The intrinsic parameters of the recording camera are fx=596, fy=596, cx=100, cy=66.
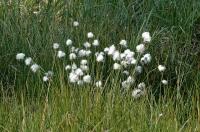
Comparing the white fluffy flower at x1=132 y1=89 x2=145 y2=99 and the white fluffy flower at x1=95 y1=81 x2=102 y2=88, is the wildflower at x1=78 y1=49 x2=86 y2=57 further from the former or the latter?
the white fluffy flower at x1=132 y1=89 x2=145 y2=99

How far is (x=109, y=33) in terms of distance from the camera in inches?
178

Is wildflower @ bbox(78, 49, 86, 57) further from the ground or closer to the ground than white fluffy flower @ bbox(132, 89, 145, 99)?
further from the ground

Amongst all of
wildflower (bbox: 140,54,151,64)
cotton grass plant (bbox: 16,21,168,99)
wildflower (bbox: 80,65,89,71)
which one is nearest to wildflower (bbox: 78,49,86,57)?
cotton grass plant (bbox: 16,21,168,99)

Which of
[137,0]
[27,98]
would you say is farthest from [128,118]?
[137,0]

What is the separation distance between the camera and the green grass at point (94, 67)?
11.0ft

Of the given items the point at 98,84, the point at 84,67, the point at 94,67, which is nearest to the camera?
the point at 98,84

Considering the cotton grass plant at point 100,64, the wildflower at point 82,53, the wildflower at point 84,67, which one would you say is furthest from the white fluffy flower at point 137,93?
the wildflower at point 82,53

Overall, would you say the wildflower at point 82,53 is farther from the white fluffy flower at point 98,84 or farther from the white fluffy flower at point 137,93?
the white fluffy flower at point 137,93

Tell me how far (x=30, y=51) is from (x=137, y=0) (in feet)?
4.21

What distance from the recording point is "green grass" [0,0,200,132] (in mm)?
3359

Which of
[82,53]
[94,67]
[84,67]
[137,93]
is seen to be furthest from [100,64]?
[137,93]

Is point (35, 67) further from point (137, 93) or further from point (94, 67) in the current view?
point (137, 93)

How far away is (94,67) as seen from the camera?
13.9ft

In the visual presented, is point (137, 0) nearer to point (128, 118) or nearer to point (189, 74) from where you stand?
point (189, 74)
